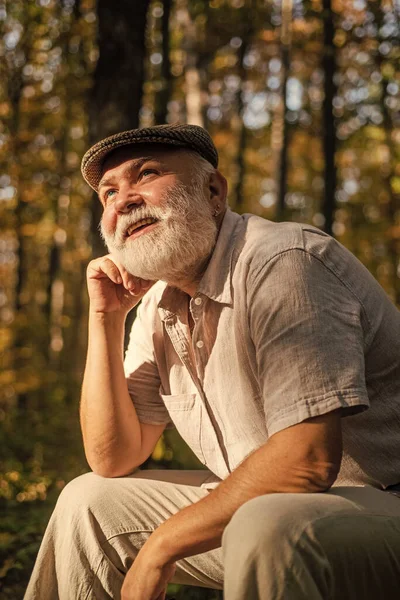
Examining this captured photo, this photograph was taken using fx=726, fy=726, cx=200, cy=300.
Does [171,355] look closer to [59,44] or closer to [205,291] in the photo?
[205,291]

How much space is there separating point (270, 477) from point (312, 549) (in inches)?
10.4

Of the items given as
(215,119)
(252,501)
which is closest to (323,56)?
(215,119)

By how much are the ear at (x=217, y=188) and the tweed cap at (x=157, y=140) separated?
9 cm

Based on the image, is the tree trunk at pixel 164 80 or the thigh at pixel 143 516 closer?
the thigh at pixel 143 516

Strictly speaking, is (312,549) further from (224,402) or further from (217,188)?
(217,188)

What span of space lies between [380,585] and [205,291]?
45.0 inches

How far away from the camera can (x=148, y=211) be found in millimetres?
2842

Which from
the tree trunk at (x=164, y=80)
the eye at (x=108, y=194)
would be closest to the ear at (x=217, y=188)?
the eye at (x=108, y=194)

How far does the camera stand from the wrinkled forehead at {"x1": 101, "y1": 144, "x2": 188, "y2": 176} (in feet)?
9.45

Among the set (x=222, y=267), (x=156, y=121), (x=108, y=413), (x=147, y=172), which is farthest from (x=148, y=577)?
(x=156, y=121)

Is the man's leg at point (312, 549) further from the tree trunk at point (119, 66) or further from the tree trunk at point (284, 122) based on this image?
the tree trunk at point (284, 122)

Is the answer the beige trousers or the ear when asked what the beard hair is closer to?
the ear

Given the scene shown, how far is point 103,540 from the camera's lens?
2.83 metres

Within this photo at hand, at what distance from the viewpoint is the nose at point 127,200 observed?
2.86 meters
